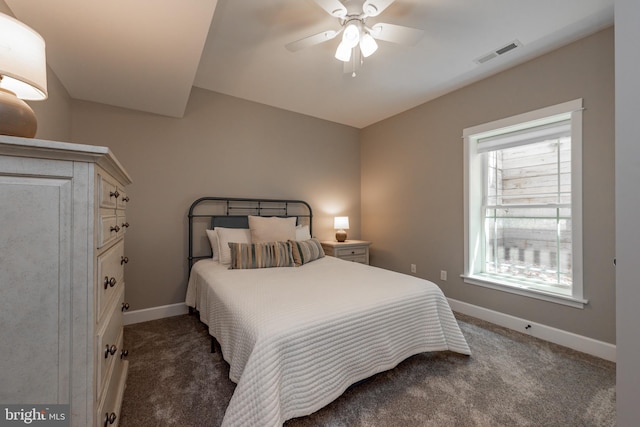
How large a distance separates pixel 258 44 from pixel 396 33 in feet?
3.80

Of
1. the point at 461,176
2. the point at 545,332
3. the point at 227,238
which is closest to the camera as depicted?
the point at 545,332

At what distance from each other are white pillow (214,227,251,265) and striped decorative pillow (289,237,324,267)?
55 cm

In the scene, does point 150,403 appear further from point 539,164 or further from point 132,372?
point 539,164

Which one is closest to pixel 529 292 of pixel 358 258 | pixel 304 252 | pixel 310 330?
pixel 358 258

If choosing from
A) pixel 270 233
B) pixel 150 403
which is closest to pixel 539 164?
pixel 270 233

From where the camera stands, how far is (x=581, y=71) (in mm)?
2137

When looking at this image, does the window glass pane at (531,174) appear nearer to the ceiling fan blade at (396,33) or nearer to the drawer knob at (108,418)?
the ceiling fan blade at (396,33)

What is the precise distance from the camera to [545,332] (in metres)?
2.33

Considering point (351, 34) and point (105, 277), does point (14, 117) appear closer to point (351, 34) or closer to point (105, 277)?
point (105, 277)

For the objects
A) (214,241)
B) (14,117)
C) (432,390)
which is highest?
(14,117)

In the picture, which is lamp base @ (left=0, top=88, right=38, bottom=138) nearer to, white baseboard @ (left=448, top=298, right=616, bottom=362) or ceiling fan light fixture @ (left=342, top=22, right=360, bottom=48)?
ceiling fan light fixture @ (left=342, top=22, right=360, bottom=48)

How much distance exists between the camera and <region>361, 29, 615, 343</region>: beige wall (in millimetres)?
2041

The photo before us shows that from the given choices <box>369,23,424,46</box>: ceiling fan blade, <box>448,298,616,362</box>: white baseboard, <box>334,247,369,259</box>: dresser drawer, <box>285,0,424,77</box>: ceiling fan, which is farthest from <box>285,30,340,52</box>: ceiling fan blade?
<box>448,298,616,362</box>: white baseboard

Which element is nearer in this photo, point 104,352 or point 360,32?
point 104,352
